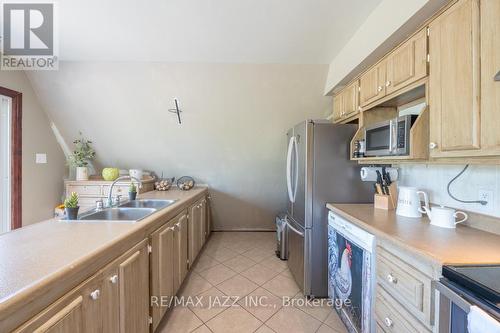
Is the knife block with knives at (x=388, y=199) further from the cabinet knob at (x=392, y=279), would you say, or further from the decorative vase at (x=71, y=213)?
the decorative vase at (x=71, y=213)

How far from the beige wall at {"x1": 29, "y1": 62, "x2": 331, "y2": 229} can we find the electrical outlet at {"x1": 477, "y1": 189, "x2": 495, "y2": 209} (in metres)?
1.99

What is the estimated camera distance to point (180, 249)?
213 cm

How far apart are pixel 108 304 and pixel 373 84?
2359mm

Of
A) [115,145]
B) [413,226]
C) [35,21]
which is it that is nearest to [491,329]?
[413,226]

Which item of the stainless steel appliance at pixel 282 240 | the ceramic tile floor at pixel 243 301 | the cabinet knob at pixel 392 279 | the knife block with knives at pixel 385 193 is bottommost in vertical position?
the ceramic tile floor at pixel 243 301

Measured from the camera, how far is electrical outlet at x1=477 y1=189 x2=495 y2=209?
1.33 m

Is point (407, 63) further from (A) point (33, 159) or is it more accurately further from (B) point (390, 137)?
(A) point (33, 159)

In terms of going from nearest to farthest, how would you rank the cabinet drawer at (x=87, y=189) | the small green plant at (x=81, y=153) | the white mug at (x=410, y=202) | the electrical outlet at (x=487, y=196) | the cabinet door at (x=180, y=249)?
the electrical outlet at (x=487, y=196), the white mug at (x=410, y=202), the cabinet door at (x=180, y=249), the cabinet drawer at (x=87, y=189), the small green plant at (x=81, y=153)

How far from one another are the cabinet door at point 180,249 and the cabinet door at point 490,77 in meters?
2.15

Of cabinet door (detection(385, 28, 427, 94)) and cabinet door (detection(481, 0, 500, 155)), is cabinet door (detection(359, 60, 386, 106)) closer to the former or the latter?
cabinet door (detection(385, 28, 427, 94))

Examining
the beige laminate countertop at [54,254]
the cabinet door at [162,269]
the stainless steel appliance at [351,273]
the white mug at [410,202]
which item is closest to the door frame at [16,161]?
the beige laminate countertop at [54,254]

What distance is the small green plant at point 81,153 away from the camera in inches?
134

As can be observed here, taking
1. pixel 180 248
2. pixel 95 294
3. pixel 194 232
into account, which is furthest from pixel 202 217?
pixel 95 294

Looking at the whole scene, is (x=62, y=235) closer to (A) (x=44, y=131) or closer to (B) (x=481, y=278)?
(B) (x=481, y=278)
